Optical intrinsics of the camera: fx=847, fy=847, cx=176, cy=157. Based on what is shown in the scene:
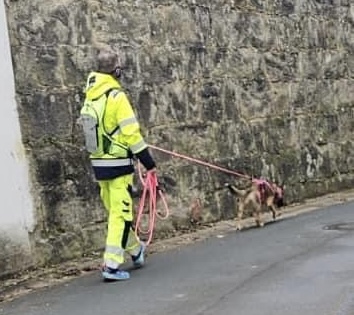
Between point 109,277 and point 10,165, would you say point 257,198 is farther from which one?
point 10,165

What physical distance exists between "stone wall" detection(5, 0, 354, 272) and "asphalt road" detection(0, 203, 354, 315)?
42.8 inches

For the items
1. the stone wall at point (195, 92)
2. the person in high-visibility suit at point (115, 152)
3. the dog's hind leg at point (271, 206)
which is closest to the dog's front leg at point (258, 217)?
the dog's hind leg at point (271, 206)

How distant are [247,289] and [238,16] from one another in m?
5.36

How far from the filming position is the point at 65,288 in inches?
294

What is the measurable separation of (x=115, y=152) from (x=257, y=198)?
3.37m

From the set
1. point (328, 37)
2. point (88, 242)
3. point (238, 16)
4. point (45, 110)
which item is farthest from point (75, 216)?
point (328, 37)

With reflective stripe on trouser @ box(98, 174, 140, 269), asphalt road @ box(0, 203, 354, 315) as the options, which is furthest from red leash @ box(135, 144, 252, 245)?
reflective stripe on trouser @ box(98, 174, 140, 269)

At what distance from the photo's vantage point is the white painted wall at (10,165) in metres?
7.77

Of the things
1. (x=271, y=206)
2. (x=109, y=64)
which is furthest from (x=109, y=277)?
(x=271, y=206)

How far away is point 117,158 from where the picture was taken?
7559mm

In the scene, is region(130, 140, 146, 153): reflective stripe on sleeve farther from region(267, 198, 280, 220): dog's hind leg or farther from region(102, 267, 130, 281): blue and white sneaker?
region(267, 198, 280, 220): dog's hind leg

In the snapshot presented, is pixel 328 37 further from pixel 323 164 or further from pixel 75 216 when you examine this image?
pixel 75 216

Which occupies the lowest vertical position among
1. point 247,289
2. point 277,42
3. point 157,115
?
point 247,289

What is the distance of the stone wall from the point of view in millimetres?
8359
